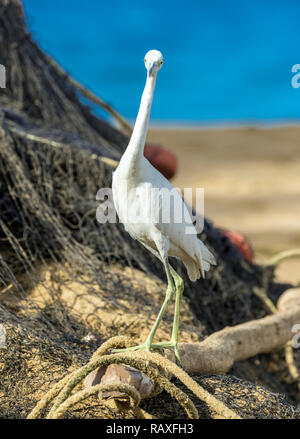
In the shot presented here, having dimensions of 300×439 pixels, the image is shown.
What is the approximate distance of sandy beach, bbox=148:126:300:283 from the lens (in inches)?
394

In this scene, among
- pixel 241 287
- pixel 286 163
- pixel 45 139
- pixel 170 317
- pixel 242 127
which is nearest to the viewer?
pixel 170 317

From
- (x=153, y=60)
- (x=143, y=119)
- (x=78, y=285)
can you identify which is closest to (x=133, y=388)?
(x=143, y=119)

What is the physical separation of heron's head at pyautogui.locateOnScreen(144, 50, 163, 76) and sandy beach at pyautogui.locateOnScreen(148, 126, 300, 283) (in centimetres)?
482

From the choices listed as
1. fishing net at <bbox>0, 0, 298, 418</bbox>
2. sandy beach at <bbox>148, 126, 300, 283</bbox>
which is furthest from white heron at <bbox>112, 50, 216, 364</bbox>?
sandy beach at <bbox>148, 126, 300, 283</bbox>

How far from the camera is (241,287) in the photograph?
3.57 m

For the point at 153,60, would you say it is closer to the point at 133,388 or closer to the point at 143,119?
the point at 143,119

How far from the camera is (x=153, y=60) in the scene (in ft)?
5.75

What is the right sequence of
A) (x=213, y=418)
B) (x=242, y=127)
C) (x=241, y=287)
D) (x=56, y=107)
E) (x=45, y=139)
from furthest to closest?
(x=242, y=127) < (x=56, y=107) < (x=241, y=287) < (x=45, y=139) < (x=213, y=418)

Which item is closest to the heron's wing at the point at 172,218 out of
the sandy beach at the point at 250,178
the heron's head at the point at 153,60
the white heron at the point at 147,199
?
the white heron at the point at 147,199

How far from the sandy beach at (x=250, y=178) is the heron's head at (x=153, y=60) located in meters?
4.82

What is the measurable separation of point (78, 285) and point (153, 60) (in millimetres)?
1433
